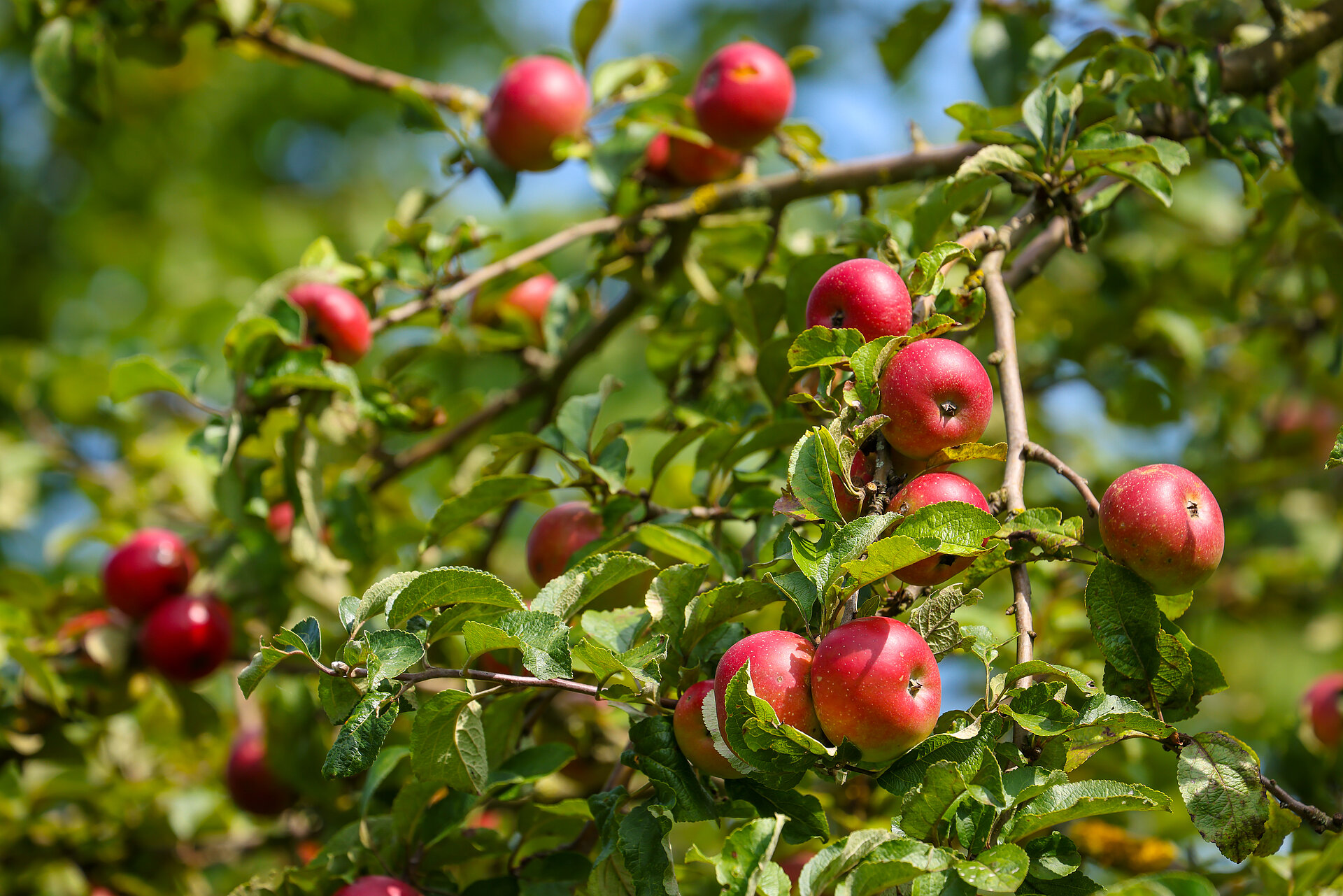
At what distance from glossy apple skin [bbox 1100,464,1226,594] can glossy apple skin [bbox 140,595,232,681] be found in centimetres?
142

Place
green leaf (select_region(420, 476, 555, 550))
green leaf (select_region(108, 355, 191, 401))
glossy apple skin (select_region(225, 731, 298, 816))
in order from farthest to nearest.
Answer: glossy apple skin (select_region(225, 731, 298, 816)) < green leaf (select_region(108, 355, 191, 401)) < green leaf (select_region(420, 476, 555, 550))

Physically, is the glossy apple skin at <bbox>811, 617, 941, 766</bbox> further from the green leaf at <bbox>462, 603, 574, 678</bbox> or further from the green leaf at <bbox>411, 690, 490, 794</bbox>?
the green leaf at <bbox>411, 690, 490, 794</bbox>

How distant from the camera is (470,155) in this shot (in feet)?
5.41

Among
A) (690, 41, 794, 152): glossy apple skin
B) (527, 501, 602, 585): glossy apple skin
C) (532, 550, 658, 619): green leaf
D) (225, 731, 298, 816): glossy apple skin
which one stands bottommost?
(225, 731, 298, 816): glossy apple skin

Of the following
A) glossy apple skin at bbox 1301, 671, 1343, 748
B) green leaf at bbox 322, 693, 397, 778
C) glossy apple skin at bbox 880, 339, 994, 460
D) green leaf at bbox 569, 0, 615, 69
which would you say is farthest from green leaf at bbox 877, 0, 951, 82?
green leaf at bbox 322, 693, 397, 778

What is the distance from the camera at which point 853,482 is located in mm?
923

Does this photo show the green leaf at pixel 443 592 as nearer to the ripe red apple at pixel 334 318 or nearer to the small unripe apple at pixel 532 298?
the ripe red apple at pixel 334 318

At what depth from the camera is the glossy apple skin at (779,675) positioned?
2.66 feet

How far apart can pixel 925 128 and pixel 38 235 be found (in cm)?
460

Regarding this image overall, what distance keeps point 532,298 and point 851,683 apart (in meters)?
1.44

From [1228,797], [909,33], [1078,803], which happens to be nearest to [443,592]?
[1078,803]

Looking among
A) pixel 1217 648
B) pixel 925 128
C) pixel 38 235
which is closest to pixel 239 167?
pixel 38 235

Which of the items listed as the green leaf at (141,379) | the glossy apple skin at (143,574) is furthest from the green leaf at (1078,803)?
the glossy apple skin at (143,574)

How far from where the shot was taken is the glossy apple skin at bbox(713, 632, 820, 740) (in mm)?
810
